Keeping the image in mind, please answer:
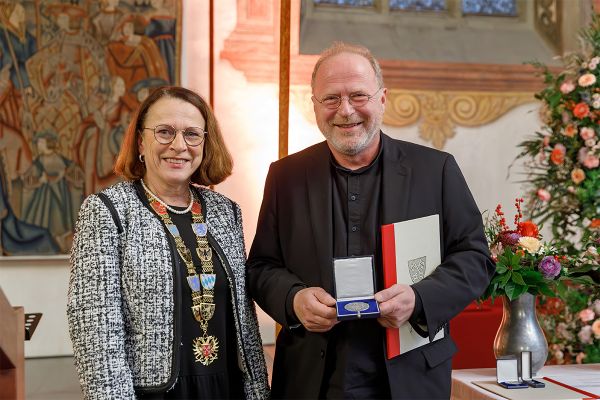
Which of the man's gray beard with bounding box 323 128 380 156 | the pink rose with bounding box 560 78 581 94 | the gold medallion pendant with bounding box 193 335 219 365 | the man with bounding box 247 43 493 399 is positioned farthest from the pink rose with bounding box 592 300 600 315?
the gold medallion pendant with bounding box 193 335 219 365

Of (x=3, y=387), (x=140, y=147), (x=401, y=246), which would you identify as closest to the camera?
(x=401, y=246)

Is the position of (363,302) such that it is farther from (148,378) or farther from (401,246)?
(148,378)

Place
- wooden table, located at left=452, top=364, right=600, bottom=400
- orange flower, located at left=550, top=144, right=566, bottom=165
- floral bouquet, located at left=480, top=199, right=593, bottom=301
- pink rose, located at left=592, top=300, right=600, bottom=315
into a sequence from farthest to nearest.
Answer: orange flower, located at left=550, top=144, right=566, bottom=165 → pink rose, located at left=592, top=300, right=600, bottom=315 → floral bouquet, located at left=480, top=199, right=593, bottom=301 → wooden table, located at left=452, top=364, right=600, bottom=400

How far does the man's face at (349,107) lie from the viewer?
110 inches

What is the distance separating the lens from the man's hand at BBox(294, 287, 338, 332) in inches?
99.4

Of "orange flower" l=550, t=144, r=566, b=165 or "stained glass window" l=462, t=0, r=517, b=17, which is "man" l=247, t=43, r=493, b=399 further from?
"stained glass window" l=462, t=0, r=517, b=17

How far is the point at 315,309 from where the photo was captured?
2.54 meters

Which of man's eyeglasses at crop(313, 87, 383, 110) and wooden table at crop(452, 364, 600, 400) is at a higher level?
man's eyeglasses at crop(313, 87, 383, 110)

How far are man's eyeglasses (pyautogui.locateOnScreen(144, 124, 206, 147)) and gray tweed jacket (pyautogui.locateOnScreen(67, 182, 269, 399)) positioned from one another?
23 cm

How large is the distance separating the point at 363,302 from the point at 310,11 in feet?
18.6

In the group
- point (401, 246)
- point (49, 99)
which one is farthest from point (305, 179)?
point (49, 99)

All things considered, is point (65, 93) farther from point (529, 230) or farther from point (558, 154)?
point (529, 230)

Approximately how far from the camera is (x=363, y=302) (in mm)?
2465

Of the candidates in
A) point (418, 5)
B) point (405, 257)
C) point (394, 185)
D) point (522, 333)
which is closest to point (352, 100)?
point (394, 185)
